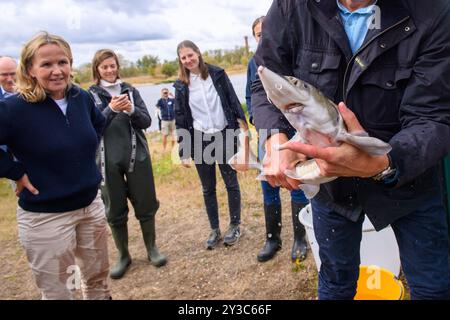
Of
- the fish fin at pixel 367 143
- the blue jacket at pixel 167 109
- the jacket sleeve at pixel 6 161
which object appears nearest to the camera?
the fish fin at pixel 367 143

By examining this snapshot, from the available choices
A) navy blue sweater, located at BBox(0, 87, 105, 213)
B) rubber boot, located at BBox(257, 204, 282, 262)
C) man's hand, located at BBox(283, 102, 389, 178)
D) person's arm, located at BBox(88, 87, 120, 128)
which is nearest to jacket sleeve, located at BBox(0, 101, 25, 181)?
navy blue sweater, located at BBox(0, 87, 105, 213)

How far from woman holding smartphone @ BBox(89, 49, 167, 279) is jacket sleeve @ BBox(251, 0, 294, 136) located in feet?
7.73

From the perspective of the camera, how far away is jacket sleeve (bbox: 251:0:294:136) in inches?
83.8

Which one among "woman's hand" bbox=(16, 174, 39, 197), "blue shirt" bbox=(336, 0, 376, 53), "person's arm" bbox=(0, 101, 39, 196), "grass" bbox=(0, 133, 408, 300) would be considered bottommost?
"grass" bbox=(0, 133, 408, 300)

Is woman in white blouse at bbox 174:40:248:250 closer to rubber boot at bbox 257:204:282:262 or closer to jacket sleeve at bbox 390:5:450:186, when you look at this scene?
rubber boot at bbox 257:204:282:262

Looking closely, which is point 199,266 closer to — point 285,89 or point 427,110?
point 427,110

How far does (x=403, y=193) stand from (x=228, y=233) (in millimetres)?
3325

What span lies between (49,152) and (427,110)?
101 inches

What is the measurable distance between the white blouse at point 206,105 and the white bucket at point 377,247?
1896mm

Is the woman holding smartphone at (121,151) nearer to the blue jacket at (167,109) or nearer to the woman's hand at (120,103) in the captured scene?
the woman's hand at (120,103)

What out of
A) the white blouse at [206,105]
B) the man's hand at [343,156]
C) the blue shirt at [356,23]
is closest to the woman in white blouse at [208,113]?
the white blouse at [206,105]

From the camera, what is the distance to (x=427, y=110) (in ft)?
5.91

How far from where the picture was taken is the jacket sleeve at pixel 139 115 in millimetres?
4402
